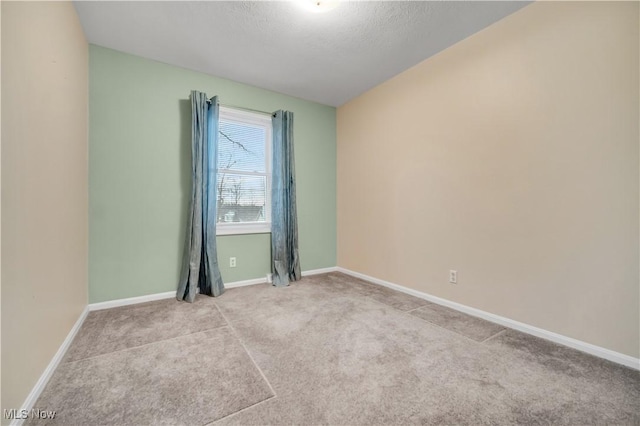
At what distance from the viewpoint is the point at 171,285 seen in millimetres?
2902

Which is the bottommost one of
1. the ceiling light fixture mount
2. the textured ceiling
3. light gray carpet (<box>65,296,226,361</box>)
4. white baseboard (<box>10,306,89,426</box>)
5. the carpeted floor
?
the carpeted floor

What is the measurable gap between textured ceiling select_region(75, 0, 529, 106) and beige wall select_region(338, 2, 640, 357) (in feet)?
1.07

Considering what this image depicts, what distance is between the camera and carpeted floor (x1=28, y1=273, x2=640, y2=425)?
4.12ft

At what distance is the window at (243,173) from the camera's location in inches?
129

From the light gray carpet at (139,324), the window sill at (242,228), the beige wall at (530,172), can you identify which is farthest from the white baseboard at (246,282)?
the beige wall at (530,172)

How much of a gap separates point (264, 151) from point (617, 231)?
3.36 metres

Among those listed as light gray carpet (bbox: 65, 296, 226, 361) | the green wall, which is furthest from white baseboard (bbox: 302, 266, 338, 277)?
light gray carpet (bbox: 65, 296, 226, 361)

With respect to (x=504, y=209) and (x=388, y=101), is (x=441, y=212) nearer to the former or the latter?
(x=504, y=209)

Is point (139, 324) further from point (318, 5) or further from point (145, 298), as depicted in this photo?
point (318, 5)

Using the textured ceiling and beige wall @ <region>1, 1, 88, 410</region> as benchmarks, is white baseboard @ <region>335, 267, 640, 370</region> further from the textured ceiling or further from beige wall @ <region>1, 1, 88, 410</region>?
beige wall @ <region>1, 1, 88, 410</region>

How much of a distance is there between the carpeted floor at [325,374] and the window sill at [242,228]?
3.49 ft

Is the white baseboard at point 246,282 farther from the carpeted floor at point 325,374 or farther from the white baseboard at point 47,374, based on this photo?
the white baseboard at point 47,374

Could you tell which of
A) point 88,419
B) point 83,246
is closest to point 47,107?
point 83,246

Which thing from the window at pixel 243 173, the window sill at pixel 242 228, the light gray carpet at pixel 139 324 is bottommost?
the light gray carpet at pixel 139 324
